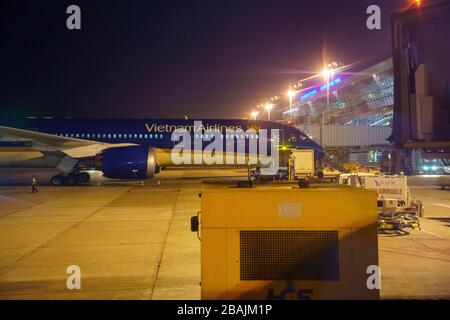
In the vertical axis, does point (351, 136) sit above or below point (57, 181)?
above

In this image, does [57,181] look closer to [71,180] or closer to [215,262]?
[71,180]

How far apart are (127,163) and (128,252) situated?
14059 mm

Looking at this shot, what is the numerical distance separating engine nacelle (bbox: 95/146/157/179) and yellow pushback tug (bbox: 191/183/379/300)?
19.1 m

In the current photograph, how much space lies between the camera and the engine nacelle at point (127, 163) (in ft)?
74.9

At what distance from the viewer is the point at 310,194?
4.25 m

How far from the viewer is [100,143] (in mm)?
25125

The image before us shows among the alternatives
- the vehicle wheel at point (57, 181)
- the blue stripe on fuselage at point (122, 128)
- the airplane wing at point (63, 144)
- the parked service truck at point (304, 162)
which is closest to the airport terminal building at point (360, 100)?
the blue stripe on fuselage at point (122, 128)

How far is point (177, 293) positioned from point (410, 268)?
426cm

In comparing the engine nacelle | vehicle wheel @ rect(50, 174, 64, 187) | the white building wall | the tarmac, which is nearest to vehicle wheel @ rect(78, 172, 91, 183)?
vehicle wheel @ rect(50, 174, 64, 187)

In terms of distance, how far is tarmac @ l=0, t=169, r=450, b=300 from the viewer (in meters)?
6.71

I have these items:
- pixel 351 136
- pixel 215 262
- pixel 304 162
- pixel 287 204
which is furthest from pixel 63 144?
pixel 351 136

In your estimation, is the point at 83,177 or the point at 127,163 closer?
the point at 127,163
